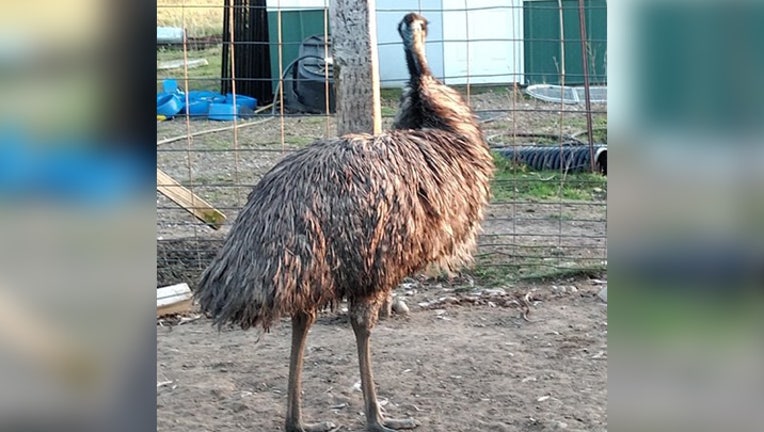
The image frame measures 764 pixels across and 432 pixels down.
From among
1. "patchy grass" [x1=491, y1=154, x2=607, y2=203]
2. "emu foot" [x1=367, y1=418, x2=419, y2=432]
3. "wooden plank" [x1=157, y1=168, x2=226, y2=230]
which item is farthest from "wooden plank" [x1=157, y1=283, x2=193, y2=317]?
"patchy grass" [x1=491, y1=154, x2=607, y2=203]

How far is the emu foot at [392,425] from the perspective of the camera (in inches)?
154

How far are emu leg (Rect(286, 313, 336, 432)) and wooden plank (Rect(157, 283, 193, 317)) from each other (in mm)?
1898

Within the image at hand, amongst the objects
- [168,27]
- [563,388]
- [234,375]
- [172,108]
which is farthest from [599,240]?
[168,27]

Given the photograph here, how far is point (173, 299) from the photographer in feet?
18.4

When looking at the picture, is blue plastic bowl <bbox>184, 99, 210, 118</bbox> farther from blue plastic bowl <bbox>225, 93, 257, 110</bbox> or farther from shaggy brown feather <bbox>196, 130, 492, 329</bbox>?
shaggy brown feather <bbox>196, 130, 492, 329</bbox>

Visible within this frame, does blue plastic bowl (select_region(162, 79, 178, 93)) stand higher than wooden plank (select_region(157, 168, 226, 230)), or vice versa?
blue plastic bowl (select_region(162, 79, 178, 93))

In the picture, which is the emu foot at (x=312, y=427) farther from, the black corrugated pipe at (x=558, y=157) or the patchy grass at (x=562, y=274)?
the black corrugated pipe at (x=558, y=157)

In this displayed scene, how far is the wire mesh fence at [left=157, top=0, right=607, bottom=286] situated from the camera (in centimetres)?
646

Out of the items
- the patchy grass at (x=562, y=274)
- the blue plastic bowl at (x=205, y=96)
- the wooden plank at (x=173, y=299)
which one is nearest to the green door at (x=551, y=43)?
the blue plastic bowl at (x=205, y=96)
